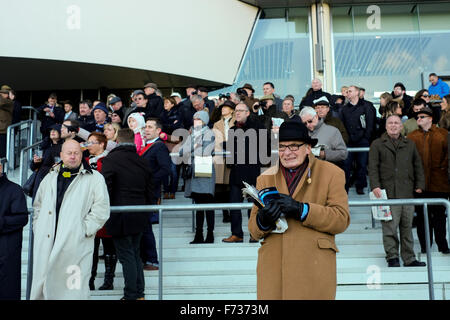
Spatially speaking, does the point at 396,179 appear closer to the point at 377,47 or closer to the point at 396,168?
the point at 396,168

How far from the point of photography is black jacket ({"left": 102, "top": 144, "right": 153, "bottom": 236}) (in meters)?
5.31

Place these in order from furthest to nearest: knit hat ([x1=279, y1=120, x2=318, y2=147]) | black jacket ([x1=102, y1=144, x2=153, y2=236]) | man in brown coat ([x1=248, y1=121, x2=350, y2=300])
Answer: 1. black jacket ([x1=102, y1=144, x2=153, y2=236])
2. knit hat ([x1=279, y1=120, x2=318, y2=147])
3. man in brown coat ([x1=248, y1=121, x2=350, y2=300])

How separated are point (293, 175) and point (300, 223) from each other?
35 cm

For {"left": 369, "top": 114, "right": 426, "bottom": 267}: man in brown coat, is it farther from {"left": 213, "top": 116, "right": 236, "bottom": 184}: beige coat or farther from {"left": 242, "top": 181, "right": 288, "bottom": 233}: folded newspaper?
{"left": 242, "top": 181, "right": 288, "bottom": 233}: folded newspaper

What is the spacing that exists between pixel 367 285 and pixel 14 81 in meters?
14.3

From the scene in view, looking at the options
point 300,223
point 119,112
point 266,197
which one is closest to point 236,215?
point 300,223

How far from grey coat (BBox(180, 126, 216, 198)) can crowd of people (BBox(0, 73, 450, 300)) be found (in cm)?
1

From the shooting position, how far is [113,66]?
1479 cm

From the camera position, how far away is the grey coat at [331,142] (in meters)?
6.50

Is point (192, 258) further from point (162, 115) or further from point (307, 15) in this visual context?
point (307, 15)

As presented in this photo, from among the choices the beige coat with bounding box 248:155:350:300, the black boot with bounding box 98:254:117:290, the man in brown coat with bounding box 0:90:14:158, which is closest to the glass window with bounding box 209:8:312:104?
the man in brown coat with bounding box 0:90:14:158

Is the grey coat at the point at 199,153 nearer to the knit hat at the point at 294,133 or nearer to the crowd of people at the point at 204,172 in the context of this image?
the crowd of people at the point at 204,172

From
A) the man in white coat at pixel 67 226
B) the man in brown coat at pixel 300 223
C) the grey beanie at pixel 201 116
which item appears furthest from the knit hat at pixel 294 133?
the grey beanie at pixel 201 116
